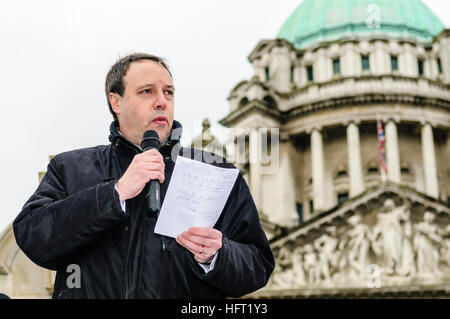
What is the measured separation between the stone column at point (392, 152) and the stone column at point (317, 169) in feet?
13.6

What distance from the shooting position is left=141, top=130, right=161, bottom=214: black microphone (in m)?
2.62

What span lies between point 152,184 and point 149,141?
0.94 ft

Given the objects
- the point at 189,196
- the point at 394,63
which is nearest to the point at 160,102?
the point at 189,196

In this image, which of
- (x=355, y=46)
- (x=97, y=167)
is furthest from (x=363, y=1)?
(x=97, y=167)

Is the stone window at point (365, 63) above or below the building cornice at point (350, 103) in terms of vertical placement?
above

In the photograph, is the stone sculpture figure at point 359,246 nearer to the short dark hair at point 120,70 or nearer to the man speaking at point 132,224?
the man speaking at point 132,224

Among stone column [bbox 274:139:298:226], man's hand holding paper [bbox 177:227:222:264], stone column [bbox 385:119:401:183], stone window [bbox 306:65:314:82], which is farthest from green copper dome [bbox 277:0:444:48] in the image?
man's hand holding paper [bbox 177:227:222:264]

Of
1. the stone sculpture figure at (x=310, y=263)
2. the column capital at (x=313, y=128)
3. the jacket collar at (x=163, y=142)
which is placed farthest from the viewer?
the column capital at (x=313, y=128)

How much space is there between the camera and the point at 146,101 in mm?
3098

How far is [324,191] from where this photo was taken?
4212 centimetres

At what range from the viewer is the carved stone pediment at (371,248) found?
83.4 feet

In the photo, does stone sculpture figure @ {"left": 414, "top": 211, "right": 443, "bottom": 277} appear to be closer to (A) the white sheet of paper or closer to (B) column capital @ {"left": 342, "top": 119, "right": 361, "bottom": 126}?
(B) column capital @ {"left": 342, "top": 119, "right": 361, "bottom": 126}

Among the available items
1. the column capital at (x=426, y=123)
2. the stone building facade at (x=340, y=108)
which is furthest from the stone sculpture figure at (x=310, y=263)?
the column capital at (x=426, y=123)

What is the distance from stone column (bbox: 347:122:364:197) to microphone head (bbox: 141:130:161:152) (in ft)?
124
